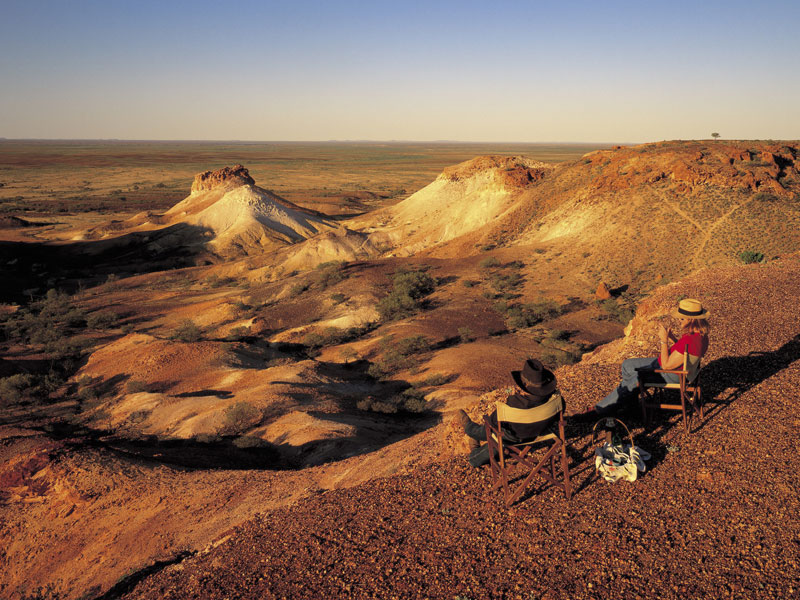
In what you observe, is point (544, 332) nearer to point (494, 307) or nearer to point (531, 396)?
point (494, 307)

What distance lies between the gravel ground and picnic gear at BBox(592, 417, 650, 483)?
0.14 m

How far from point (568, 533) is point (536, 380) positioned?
1530 mm

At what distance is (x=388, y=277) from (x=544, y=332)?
9.98 meters

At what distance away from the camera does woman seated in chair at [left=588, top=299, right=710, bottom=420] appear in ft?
19.6

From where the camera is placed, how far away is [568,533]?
4.86 metres

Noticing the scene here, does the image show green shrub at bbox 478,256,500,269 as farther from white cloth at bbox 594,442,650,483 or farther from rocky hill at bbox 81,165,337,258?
white cloth at bbox 594,442,650,483

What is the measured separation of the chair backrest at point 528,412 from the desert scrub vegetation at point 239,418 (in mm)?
8707

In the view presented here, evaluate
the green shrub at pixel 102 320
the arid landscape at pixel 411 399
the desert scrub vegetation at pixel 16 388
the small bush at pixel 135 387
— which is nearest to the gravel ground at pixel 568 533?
the arid landscape at pixel 411 399

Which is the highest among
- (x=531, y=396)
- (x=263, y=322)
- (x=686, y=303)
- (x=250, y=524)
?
(x=686, y=303)

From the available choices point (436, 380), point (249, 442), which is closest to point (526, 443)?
point (249, 442)

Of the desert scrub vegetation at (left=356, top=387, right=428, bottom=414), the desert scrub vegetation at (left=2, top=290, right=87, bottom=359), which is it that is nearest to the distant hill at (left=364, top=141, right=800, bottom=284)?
the desert scrub vegetation at (left=356, top=387, right=428, bottom=414)

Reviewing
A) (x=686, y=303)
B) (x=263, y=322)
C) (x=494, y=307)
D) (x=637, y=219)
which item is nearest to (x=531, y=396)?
(x=686, y=303)

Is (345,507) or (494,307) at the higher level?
(345,507)

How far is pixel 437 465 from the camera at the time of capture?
648cm
